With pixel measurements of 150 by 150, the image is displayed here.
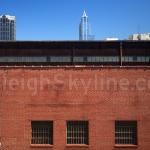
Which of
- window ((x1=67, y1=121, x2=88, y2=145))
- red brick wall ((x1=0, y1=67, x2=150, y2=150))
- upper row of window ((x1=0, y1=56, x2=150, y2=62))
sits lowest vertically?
window ((x1=67, y1=121, x2=88, y2=145))

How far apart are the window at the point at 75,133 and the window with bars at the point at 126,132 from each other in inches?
89.2

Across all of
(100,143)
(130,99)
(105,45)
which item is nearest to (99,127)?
(100,143)

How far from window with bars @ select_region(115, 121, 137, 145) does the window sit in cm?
227

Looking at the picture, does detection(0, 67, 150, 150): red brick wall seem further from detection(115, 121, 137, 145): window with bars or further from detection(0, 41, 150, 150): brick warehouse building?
detection(115, 121, 137, 145): window with bars

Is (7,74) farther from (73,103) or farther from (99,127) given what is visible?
(99,127)

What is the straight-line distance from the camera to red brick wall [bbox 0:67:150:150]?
79.5 feet

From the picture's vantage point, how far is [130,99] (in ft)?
79.8

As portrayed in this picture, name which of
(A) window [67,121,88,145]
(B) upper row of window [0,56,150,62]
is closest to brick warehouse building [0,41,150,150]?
(A) window [67,121,88,145]

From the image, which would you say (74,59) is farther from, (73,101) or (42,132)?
(42,132)

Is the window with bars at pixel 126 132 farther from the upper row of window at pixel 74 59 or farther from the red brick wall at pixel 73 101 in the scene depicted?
the upper row of window at pixel 74 59

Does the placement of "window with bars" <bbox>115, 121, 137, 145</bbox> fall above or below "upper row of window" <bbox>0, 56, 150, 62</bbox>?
below

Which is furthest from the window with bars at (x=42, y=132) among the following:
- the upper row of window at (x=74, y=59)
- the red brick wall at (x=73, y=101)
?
the upper row of window at (x=74, y=59)

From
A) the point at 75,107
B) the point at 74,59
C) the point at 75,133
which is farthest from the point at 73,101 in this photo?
the point at 74,59

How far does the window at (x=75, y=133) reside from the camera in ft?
80.2
